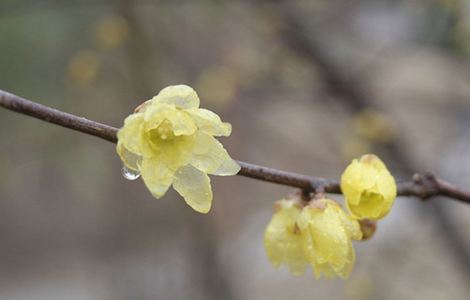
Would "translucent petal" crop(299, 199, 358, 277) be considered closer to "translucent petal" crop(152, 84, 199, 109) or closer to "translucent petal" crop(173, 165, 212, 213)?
"translucent petal" crop(173, 165, 212, 213)

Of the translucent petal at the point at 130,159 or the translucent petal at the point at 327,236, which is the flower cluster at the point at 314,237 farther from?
the translucent petal at the point at 130,159

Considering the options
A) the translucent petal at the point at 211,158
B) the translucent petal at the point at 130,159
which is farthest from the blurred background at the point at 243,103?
the translucent petal at the point at 130,159

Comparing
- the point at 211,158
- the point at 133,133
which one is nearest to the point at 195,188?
the point at 211,158

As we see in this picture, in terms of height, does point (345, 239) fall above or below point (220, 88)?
above

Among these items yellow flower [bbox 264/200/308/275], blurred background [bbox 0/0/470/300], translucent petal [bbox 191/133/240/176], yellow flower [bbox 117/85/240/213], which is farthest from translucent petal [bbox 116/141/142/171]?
blurred background [bbox 0/0/470/300]

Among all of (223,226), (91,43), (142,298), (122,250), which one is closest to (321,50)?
(91,43)

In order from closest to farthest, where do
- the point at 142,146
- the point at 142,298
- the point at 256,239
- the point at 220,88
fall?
the point at 142,146 < the point at 220,88 < the point at 142,298 < the point at 256,239

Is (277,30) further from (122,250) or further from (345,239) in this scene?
(122,250)
